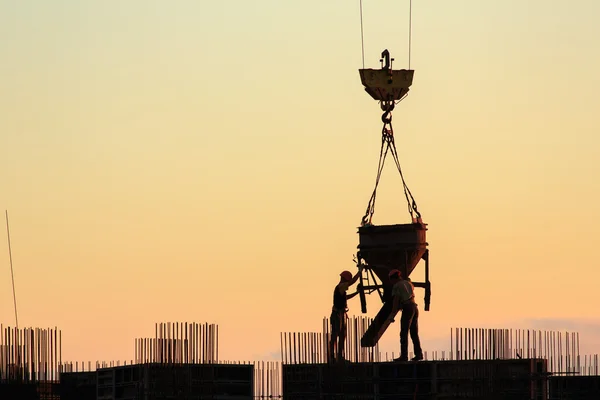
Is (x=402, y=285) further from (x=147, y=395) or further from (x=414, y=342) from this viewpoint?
(x=147, y=395)

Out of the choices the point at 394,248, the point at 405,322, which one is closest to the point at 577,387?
the point at 394,248

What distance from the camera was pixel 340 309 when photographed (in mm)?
50531

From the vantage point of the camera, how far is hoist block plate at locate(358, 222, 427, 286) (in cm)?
5084

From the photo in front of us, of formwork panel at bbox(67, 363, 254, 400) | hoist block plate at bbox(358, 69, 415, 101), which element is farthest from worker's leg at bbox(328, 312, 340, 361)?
hoist block plate at bbox(358, 69, 415, 101)

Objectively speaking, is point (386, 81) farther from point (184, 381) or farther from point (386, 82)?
point (184, 381)

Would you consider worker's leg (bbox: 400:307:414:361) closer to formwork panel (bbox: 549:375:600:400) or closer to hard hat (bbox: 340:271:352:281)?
hard hat (bbox: 340:271:352:281)

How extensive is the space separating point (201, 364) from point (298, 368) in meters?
2.84

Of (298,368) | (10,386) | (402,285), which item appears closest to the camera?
(402,285)

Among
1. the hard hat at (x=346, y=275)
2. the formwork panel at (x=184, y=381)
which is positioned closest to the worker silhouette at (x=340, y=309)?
the hard hat at (x=346, y=275)

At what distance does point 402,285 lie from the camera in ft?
161

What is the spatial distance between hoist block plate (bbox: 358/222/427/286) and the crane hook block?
3.61 metres

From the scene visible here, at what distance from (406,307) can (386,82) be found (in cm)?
666

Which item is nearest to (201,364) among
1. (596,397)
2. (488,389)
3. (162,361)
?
(162,361)

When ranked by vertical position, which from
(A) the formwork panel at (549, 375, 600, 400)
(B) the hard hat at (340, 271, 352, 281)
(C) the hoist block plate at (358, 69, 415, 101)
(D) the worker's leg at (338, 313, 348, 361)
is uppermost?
(C) the hoist block plate at (358, 69, 415, 101)
